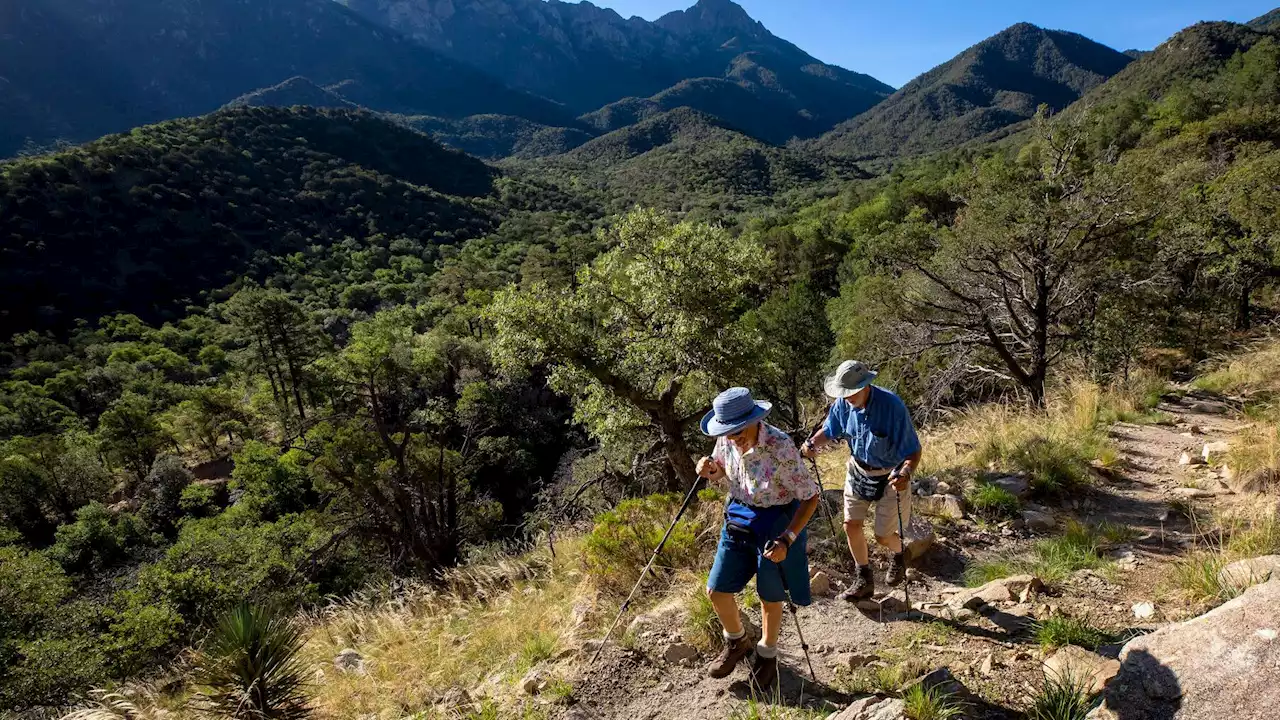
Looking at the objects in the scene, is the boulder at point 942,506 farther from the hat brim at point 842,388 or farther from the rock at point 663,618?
the rock at point 663,618

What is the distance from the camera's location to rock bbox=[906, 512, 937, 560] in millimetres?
4734

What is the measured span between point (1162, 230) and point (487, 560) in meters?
20.1

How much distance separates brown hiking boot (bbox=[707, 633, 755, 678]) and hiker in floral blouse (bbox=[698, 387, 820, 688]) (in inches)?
3.1

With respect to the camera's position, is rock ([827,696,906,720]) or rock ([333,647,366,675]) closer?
rock ([827,696,906,720])

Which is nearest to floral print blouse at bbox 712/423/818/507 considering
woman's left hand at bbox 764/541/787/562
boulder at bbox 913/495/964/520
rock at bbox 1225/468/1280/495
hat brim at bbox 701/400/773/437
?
hat brim at bbox 701/400/773/437

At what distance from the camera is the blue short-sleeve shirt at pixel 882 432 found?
3838mm

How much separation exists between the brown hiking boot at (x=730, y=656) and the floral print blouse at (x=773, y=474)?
94 cm

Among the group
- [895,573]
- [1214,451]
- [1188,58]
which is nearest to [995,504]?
[895,573]

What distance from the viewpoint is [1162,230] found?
54.0ft

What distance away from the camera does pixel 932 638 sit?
3623 millimetres

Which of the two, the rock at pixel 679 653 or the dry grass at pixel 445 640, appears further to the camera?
the dry grass at pixel 445 640

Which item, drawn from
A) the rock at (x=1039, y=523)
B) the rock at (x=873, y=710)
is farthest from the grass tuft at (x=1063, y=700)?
the rock at (x=1039, y=523)

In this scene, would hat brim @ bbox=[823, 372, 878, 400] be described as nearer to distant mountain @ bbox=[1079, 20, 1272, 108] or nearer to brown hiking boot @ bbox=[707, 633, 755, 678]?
brown hiking boot @ bbox=[707, 633, 755, 678]

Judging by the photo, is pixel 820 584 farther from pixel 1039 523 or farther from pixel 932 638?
pixel 1039 523
